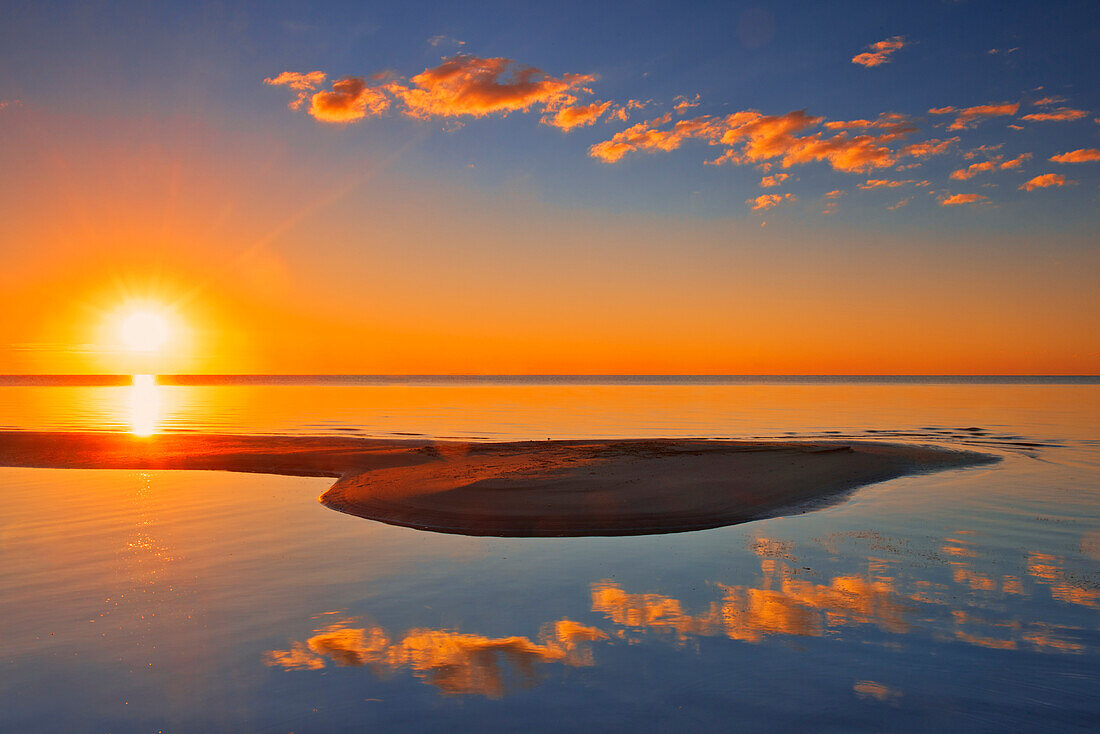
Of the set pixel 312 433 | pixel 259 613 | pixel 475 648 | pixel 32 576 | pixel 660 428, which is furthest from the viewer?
pixel 660 428

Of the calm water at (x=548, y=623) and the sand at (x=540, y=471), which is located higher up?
the sand at (x=540, y=471)

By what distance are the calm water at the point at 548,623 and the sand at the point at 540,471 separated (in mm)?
1465

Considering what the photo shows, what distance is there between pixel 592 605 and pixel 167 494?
17821 millimetres

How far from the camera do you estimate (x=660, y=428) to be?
48.1 metres

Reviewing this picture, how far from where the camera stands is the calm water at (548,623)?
27.1ft

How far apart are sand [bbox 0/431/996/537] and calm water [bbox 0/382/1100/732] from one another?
1.46 metres

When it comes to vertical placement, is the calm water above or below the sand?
below

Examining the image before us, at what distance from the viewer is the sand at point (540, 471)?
19672 mm

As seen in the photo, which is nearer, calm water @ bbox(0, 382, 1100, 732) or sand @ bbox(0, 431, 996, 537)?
calm water @ bbox(0, 382, 1100, 732)

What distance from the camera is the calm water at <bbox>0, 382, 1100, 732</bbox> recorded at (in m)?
8.27

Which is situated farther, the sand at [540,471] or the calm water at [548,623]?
the sand at [540,471]

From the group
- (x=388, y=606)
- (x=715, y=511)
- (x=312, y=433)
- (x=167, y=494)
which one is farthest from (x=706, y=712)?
(x=312, y=433)

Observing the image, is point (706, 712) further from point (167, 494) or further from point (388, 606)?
point (167, 494)

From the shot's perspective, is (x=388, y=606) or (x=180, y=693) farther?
(x=388, y=606)
